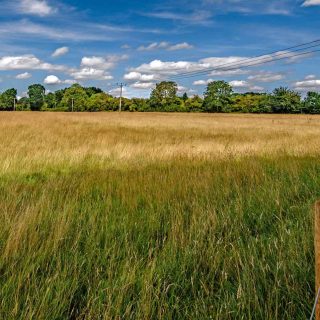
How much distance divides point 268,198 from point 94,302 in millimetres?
3167

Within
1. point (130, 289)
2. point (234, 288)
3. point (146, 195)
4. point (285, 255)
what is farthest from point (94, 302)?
point (146, 195)

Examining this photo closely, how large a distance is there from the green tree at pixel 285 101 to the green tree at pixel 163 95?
97.6 feet

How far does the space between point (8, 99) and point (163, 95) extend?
2335 inches

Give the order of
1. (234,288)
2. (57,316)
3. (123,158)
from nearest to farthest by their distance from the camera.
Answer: (57,316), (234,288), (123,158)

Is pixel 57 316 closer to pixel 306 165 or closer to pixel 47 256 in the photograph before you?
pixel 47 256

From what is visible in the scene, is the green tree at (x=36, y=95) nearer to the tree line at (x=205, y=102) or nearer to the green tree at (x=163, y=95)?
the tree line at (x=205, y=102)

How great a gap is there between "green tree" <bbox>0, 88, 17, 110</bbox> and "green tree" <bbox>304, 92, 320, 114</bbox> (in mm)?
98343

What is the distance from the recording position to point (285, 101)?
101 m

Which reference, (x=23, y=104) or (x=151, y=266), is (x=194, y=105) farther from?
(x=151, y=266)

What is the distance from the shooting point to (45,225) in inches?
148

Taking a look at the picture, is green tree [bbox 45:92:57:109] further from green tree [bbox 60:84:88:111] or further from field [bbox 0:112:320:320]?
field [bbox 0:112:320:320]

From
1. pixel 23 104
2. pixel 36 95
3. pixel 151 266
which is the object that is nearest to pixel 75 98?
pixel 23 104

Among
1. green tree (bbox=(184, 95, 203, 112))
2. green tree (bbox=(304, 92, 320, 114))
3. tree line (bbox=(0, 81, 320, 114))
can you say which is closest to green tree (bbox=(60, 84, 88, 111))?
tree line (bbox=(0, 81, 320, 114))

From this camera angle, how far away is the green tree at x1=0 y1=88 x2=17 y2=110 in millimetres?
132625
